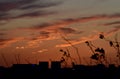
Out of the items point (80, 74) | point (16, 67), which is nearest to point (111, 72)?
point (80, 74)

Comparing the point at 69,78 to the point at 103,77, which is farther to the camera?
the point at 69,78

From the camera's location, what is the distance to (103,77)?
9.84 meters

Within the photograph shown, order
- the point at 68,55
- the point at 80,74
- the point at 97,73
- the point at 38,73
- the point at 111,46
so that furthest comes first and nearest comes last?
the point at 38,73 → the point at 80,74 → the point at 97,73 → the point at 68,55 → the point at 111,46

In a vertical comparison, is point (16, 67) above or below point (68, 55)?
below

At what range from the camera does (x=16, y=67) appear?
14.9 meters

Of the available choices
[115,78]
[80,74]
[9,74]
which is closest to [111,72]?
[115,78]

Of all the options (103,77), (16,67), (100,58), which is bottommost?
(16,67)

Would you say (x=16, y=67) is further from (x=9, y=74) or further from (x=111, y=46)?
(x=111, y=46)

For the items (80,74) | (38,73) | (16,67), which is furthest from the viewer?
(16,67)

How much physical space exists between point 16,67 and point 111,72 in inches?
255

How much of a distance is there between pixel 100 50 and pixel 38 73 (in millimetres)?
3988

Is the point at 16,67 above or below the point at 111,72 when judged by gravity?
below

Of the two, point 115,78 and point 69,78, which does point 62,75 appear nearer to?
point 69,78

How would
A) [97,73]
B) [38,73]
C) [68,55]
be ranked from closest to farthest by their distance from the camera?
[68,55] → [97,73] → [38,73]
